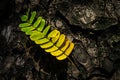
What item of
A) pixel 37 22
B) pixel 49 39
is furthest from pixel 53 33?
pixel 37 22

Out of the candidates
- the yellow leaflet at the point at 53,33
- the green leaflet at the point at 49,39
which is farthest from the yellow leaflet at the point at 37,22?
the yellow leaflet at the point at 53,33

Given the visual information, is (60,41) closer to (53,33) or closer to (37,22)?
(53,33)

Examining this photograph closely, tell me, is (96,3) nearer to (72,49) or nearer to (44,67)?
(72,49)

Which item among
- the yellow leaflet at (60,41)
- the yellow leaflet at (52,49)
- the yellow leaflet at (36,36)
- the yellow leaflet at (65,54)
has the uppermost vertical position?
the yellow leaflet at (36,36)

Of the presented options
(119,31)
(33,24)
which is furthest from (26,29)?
(119,31)

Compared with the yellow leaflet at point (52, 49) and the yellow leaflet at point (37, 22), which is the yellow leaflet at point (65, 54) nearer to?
the yellow leaflet at point (52, 49)

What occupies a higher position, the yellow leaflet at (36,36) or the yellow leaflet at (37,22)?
the yellow leaflet at (37,22)
